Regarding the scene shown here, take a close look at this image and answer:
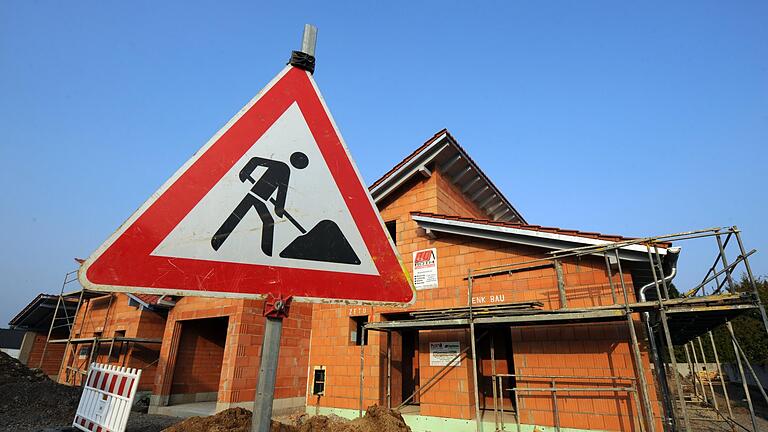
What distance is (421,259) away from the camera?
1073 centimetres

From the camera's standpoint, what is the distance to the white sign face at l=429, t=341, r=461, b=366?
367 inches

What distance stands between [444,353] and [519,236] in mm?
3549

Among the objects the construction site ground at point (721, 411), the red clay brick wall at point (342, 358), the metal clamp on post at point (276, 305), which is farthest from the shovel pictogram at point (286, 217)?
the red clay brick wall at point (342, 358)

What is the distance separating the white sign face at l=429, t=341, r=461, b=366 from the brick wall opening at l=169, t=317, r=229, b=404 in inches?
365

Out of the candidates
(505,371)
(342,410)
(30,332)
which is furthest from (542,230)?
(30,332)

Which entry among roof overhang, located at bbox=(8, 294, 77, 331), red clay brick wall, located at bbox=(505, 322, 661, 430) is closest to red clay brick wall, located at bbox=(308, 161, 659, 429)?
red clay brick wall, located at bbox=(505, 322, 661, 430)

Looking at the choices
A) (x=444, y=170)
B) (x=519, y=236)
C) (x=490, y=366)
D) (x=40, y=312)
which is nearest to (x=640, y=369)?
(x=519, y=236)

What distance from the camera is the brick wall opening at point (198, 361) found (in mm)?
14906

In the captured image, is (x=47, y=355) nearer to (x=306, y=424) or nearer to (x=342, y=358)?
(x=342, y=358)

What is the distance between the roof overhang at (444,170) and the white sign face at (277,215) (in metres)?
9.51

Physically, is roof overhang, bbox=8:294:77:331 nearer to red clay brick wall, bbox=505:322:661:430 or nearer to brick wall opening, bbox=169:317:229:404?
brick wall opening, bbox=169:317:229:404

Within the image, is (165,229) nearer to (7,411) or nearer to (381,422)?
(381,422)

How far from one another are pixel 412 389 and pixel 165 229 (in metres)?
11.6

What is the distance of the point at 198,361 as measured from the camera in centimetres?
1570
